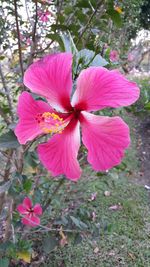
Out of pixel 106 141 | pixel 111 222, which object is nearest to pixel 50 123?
pixel 106 141

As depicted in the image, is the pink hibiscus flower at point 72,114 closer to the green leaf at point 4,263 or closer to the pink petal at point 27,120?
the pink petal at point 27,120

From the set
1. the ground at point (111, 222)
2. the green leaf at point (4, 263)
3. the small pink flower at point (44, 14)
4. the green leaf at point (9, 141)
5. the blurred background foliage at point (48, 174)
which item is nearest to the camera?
the green leaf at point (9, 141)

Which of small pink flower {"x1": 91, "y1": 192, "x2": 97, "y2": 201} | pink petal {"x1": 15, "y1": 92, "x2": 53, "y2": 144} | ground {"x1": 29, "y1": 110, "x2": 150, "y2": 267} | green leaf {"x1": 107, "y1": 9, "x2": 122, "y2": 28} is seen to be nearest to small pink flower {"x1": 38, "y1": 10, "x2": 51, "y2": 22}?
green leaf {"x1": 107, "y1": 9, "x2": 122, "y2": 28}

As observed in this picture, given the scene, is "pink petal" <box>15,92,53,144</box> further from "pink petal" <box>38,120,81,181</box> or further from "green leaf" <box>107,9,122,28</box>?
"green leaf" <box>107,9,122,28</box>

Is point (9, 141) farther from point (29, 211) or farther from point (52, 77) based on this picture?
point (29, 211)

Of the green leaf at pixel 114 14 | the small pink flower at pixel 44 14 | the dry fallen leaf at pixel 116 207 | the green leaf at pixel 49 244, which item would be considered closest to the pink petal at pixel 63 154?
the green leaf at pixel 114 14

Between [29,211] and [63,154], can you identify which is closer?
[63,154]
